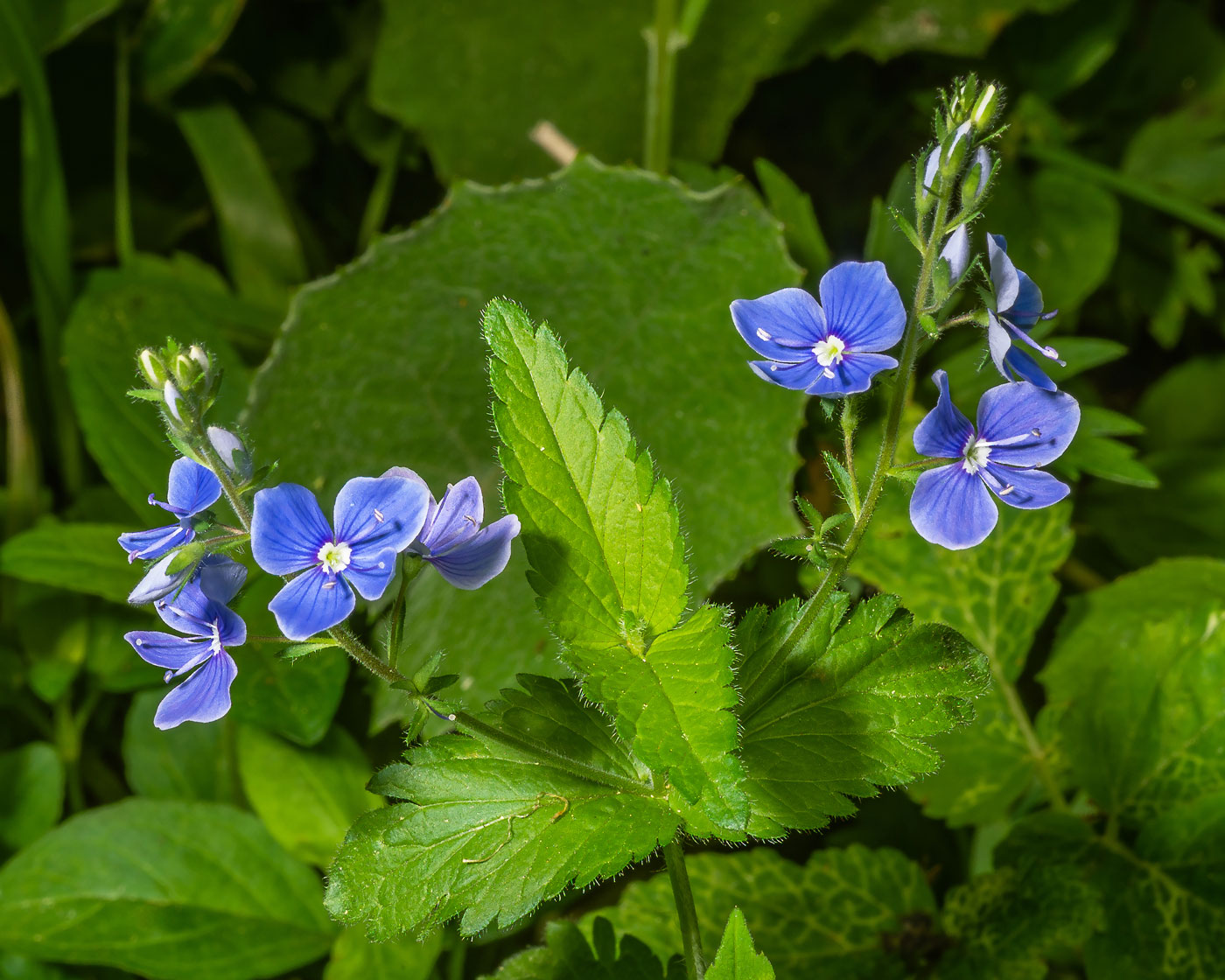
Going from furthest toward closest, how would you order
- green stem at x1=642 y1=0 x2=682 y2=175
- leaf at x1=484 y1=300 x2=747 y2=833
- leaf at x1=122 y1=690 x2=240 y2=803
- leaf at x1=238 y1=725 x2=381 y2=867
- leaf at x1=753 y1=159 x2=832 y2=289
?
green stem at x1=642 y1=0 x2=682 y2=175
leaf at x1=753 y1=159 x2=832 y2=289
leaf at x1=122 y1=690 x2=240 y2=803
leaf at x1=238 y1=725 x2=381 y2=867
leaf at x1=484 y1=300 x2=747 y2=833

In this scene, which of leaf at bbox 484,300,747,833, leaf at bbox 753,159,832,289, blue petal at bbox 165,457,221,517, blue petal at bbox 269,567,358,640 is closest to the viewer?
blue petal at bbox 269,567,358,640

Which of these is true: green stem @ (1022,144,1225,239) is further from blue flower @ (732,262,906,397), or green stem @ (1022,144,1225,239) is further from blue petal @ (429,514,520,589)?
blue petal @ (429,514,520,589)

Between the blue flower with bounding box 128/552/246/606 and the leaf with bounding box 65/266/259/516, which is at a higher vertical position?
the blue flower with bounding box 128/552/246/606

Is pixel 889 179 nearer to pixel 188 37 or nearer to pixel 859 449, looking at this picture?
pixel 859 449

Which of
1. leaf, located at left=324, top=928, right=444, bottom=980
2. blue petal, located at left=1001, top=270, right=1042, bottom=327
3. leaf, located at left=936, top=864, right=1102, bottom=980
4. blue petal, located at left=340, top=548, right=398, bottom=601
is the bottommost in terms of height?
leaf, located at left=324, top=928, right=444, bottom=980

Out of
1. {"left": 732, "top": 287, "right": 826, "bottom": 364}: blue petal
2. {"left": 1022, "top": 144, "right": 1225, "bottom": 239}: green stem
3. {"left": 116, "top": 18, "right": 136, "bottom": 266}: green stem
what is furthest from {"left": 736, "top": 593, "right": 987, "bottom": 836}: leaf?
{"left": 116, "top": 18, "right": 136, "bottom": 266}: green stem

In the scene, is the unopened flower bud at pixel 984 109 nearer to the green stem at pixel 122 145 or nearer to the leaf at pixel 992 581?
the leaf at pixel 992 581

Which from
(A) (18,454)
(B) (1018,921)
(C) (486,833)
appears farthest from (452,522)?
(A) (18,454)
